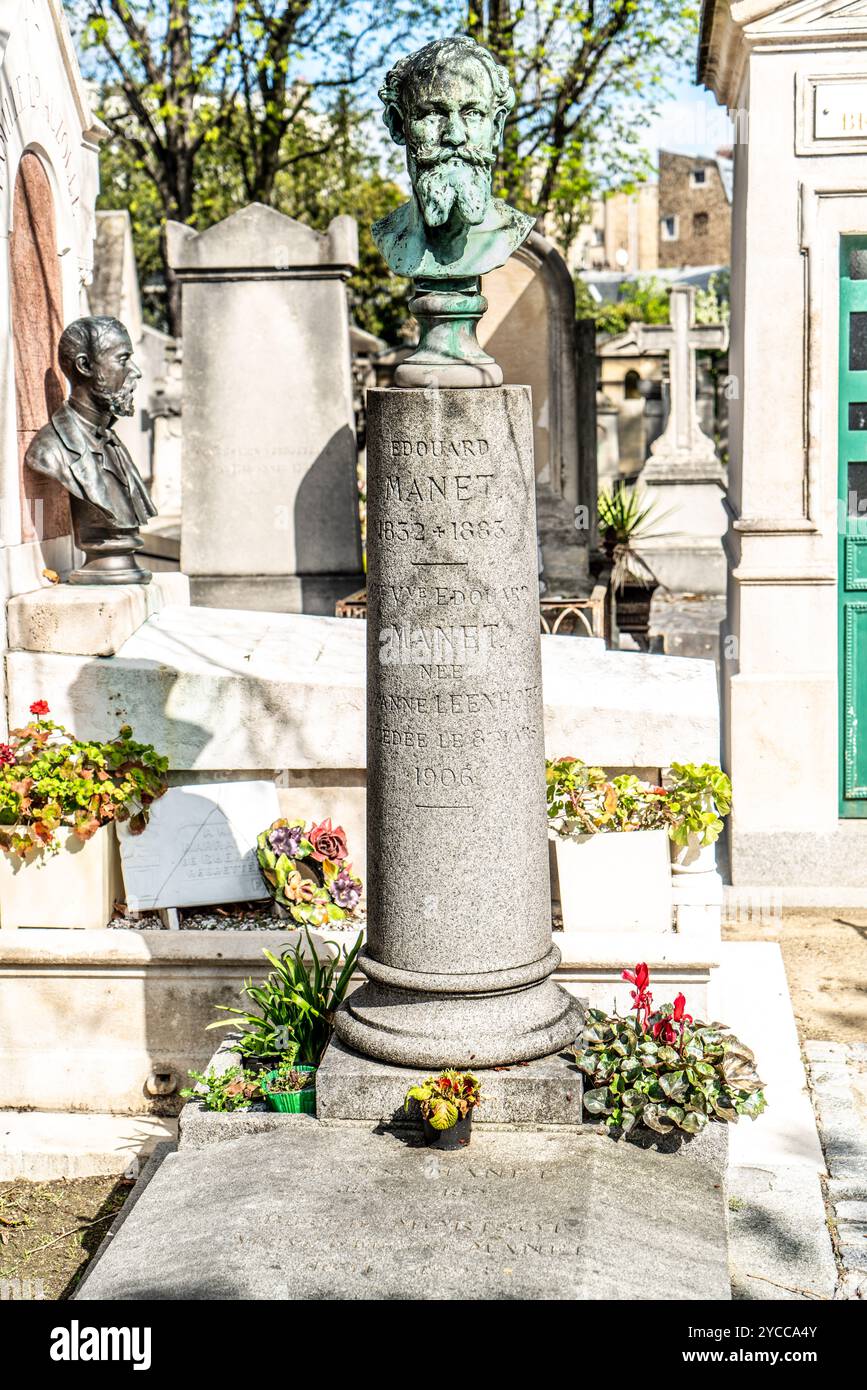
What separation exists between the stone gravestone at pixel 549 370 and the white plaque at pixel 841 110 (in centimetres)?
357

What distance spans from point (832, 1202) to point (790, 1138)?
→ 0.41 metres

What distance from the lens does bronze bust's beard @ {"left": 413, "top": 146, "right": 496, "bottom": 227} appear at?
4.68 m

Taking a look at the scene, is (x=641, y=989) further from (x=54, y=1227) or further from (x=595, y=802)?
(x=54, y=1227)

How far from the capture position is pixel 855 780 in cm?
835

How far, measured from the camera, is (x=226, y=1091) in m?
5.00

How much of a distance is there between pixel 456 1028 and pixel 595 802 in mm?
1444

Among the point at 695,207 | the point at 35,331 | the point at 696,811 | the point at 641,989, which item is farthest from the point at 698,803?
the point at 695,207

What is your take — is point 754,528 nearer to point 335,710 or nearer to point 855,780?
point 855,780

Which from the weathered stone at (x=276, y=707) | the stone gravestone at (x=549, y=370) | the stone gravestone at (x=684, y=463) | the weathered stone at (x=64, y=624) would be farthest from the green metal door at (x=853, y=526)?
the stone gravestone at (x=684, y=463)

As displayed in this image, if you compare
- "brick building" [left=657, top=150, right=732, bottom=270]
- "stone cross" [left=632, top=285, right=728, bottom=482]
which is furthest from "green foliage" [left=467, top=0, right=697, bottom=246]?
"brick building" [left=657, top=150, right=732, bottom=270]

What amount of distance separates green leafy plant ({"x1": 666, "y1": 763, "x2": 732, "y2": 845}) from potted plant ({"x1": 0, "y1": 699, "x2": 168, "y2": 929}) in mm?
1959

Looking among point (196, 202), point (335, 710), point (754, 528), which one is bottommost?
point (335, 710)

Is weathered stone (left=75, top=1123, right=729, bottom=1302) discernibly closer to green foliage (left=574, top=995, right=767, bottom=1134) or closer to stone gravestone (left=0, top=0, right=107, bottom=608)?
green foliage (left=574, top=995, right=767, bottom=1134)
